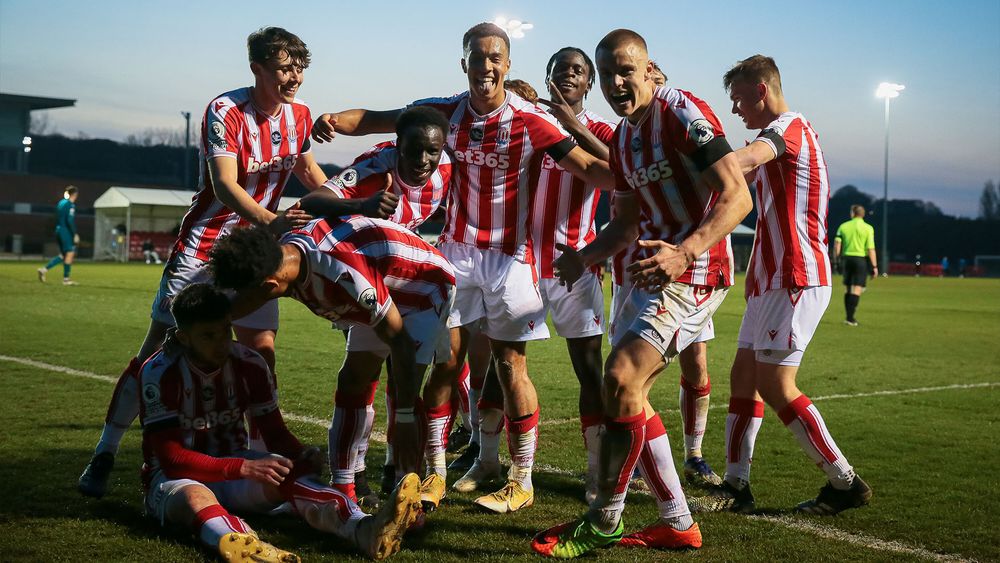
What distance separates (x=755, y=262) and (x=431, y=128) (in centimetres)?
188

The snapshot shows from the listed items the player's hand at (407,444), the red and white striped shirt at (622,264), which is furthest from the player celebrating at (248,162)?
the red and white striped shirt at (622,264)

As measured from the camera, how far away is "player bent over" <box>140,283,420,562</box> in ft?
12.4

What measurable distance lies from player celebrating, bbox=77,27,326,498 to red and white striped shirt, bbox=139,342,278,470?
3.03 feet

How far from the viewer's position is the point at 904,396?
9.05 m

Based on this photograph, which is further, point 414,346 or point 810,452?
point 810,452

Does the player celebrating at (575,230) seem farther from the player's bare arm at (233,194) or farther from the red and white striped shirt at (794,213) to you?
the player's bare arm at (233,194)

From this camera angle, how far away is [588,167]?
5176 millimetres

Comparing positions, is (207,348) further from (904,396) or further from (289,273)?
(904,396)

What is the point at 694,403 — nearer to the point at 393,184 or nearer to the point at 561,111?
the point at 561,111

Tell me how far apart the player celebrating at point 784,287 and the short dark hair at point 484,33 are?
4.09ft

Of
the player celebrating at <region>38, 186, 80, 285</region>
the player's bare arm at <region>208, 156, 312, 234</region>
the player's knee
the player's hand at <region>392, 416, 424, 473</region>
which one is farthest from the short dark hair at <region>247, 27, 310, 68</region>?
the player celebrating at <region>38, 186, 80, 285</region>

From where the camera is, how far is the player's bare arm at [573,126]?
201 inches

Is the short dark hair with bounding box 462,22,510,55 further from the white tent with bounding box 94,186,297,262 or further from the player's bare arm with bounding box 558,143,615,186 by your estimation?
the white tent with bounding box 94,186,297,262

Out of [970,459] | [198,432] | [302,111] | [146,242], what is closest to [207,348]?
[198,432]
